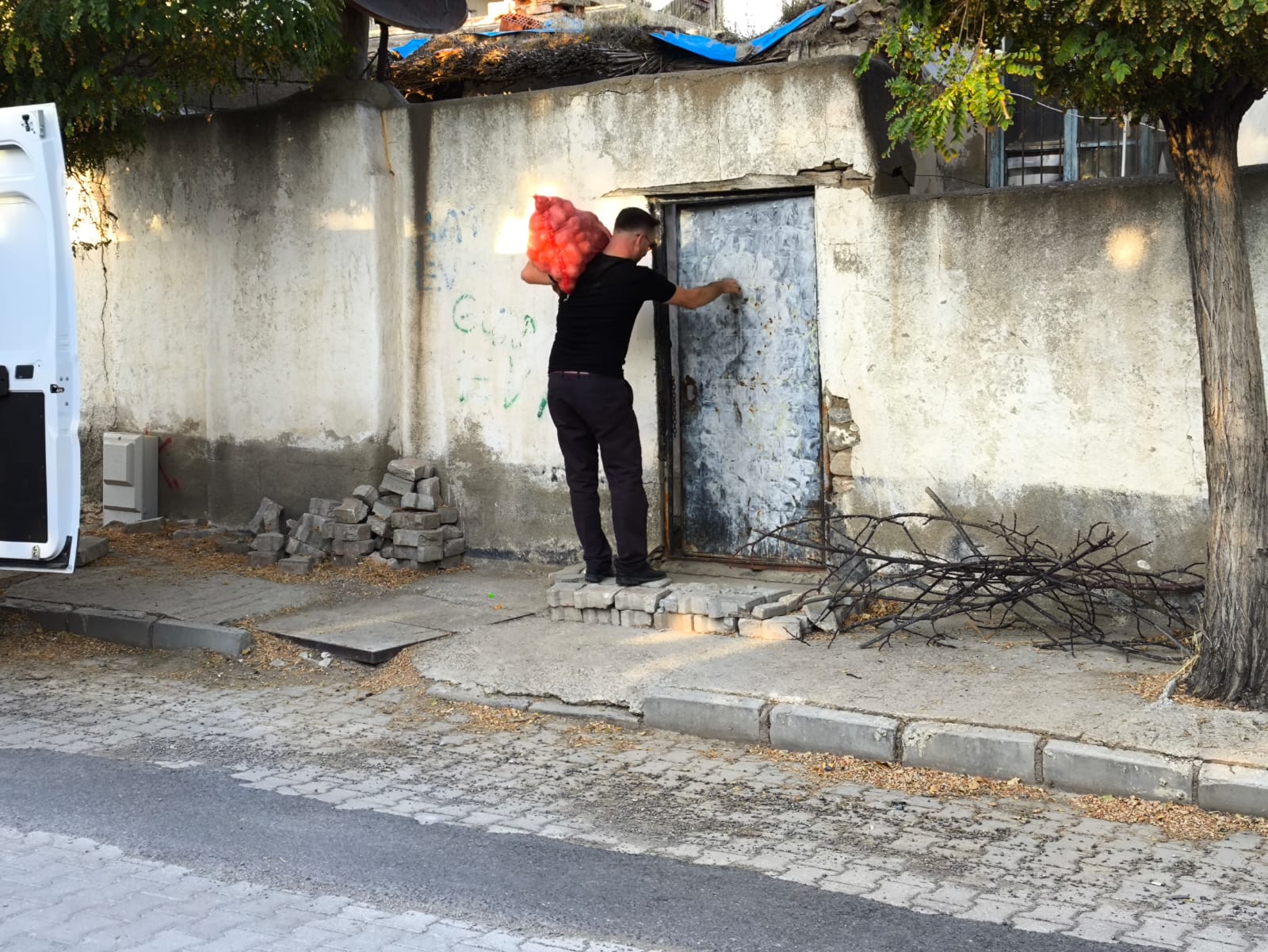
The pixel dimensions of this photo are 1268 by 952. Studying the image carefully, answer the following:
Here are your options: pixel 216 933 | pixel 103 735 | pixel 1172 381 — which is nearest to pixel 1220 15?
pixel 1172 381

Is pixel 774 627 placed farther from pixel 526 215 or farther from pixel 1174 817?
pixel 526 215

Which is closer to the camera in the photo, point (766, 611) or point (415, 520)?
point (766, 611)

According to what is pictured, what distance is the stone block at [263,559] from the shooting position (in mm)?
9555

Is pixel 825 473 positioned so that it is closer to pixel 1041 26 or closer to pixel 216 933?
pixel 1041 26

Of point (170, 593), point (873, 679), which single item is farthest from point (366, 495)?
point (873, 679)

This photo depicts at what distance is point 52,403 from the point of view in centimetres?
723

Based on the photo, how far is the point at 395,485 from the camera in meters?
9.50

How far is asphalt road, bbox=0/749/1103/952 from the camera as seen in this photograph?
4145 millimetres

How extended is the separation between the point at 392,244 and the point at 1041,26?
202 inches

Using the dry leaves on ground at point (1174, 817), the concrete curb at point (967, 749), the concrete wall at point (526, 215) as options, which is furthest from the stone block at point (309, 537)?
the dry leaves on ground at point (1174, 817)

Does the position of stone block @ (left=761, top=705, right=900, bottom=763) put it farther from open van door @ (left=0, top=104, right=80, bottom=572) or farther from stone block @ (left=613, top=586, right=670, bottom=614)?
open van door @ (left=0, top=104, right=80, bottom=572)

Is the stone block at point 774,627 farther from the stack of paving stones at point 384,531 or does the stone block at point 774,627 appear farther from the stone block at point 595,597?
the stack of paving stones at point 384,531

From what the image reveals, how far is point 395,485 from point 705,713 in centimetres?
380

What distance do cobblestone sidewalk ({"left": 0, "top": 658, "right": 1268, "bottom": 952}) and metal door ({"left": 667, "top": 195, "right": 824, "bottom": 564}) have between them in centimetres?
243
